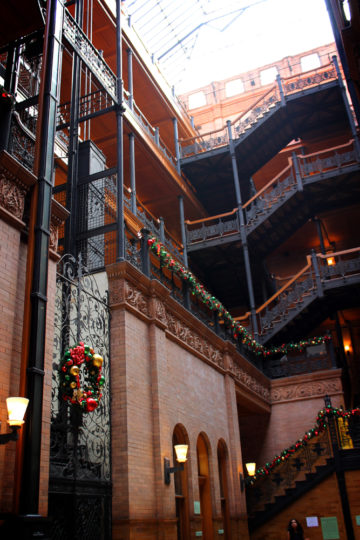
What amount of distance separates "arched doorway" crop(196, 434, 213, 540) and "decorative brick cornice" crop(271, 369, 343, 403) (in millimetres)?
8825

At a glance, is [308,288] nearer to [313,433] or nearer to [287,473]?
[313,433]

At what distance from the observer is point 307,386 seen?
22938 millimetres

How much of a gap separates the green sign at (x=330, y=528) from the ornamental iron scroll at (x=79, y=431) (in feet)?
33.3

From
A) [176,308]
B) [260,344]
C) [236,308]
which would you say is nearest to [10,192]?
[176,308]

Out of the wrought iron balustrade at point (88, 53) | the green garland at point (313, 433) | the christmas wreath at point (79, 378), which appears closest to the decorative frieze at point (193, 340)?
the green garland at point (313, 433)

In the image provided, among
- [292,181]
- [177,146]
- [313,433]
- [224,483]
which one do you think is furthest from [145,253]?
[177,146]

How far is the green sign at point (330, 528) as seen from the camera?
1741 centimetres

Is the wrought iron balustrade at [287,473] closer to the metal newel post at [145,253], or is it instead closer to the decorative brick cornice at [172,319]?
the decorative brick cornice at [172,319]

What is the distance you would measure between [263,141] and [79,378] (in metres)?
21.5

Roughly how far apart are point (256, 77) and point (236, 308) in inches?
846

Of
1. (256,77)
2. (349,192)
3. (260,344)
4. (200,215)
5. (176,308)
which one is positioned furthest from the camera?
(256,77)

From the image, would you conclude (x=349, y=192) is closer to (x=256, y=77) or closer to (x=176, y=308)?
(x=176, y=308)

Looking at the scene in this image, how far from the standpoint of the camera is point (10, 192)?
8.51m

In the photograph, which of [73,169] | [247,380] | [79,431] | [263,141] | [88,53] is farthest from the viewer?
[263,141]
